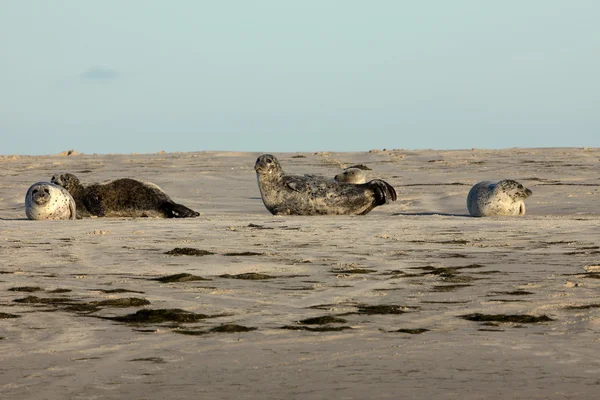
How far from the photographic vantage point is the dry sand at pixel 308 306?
4.54 meters

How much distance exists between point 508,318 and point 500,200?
7.33m

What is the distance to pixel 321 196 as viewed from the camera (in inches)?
543

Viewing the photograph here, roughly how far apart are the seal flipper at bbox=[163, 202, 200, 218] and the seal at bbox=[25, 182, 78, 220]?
4.22 feet

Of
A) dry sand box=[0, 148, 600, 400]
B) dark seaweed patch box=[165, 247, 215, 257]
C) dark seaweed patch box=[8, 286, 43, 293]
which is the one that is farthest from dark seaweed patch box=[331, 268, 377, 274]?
dark seaweed patch box=[8, 286, 43, 293]

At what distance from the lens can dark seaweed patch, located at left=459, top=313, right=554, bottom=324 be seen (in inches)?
233

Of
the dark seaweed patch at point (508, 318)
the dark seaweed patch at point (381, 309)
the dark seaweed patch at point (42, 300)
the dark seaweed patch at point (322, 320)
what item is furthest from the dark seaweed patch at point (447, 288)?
the dark seaweed patch at point (42, 300)

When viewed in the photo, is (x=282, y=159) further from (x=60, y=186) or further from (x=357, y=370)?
(x=357, y=370)

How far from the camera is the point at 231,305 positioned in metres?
6.56

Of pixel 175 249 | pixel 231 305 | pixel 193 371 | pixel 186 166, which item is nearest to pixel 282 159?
pixel 186 166

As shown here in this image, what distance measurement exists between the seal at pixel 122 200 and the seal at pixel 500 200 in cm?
397

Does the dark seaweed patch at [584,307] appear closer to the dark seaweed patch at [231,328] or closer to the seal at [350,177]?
the dark seaweed patch at [231,328]

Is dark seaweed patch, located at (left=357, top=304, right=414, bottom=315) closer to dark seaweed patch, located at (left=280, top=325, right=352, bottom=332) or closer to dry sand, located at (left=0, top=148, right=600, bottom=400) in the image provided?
dry sand, located at (left=0, top=148, right=600, bottom=400)

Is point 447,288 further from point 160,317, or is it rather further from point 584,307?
point 160,317

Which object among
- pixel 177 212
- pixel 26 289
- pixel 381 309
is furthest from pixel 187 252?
pixel 177 212
